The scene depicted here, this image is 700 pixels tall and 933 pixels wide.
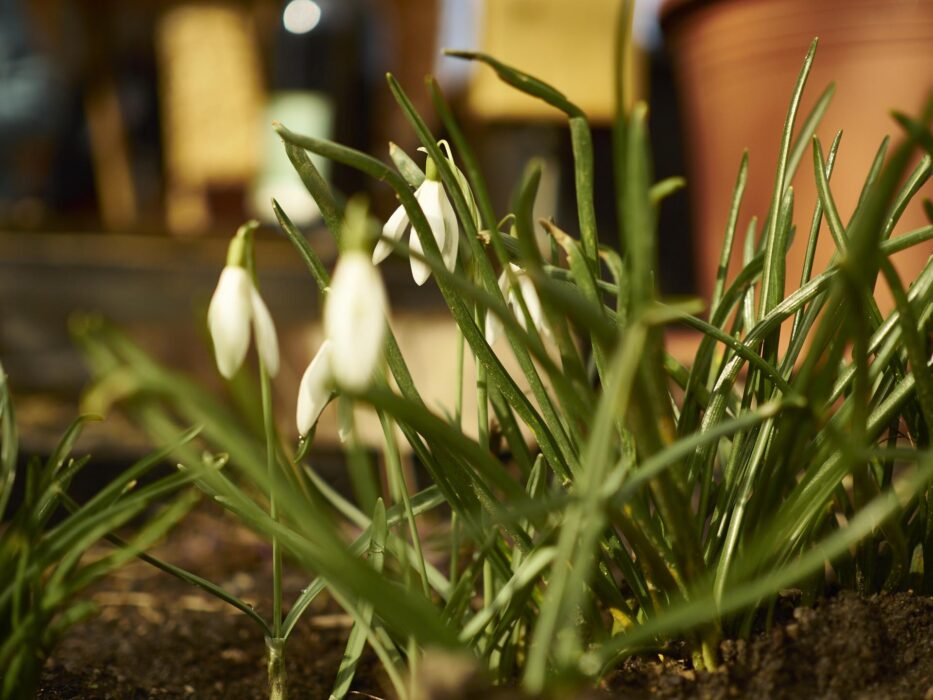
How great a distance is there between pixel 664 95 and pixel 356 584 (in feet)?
6.71

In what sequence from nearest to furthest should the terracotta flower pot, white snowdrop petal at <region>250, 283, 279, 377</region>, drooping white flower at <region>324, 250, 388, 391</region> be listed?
drooping white flower at <region>324, 250, 388, 391</region> → white snowdrop petal at <region>250, 283, 279, 377</region> → the terracotta flower pot

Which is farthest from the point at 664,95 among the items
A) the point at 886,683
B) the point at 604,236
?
the point at 886,683

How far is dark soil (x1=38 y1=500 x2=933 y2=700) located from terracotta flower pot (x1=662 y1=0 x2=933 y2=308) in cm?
62

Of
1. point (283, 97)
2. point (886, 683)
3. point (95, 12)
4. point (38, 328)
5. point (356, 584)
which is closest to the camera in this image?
point (356, 584)

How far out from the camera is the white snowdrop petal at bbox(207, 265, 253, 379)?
416mm

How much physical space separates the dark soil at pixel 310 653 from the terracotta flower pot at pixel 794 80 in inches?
24.6

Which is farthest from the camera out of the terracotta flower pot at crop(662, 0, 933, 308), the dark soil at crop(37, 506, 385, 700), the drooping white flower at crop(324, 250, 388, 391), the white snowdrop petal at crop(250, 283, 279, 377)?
the terracotta flower pot at crop(662, 0, 933, 308)

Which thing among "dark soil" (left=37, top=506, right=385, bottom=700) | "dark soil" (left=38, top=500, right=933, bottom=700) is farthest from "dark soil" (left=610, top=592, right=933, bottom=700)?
"dark soil" (left=37, top=506, right=385, bottom=700)

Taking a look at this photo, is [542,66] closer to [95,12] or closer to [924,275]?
[95,12]

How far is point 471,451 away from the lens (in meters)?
0.38

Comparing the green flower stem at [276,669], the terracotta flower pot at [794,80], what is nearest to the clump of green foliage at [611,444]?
the green flower stem at [276,669]

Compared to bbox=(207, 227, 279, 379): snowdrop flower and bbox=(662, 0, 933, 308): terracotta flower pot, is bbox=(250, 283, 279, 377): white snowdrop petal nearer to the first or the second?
bbox=(207, 227, 279, 379): snowdrop flower

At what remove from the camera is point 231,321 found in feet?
1.36

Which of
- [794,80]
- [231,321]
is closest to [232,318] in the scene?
[231,321]
